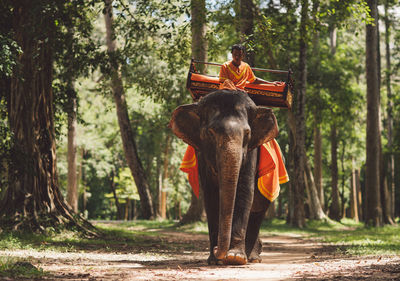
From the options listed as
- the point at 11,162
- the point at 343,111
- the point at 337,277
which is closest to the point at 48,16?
the point at 11,162

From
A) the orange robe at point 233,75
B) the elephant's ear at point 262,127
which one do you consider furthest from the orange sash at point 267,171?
the orange robe at point 233,75

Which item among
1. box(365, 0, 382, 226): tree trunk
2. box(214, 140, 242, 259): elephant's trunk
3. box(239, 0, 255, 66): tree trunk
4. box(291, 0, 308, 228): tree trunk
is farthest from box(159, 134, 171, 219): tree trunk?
box(214, 140, 242, 259): elephant's trunk

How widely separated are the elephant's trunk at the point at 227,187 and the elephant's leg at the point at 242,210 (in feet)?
0.85

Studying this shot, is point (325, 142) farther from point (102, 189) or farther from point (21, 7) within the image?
point (21, 7)

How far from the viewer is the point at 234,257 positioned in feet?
21.4

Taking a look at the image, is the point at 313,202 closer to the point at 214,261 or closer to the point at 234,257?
the point at 214,261

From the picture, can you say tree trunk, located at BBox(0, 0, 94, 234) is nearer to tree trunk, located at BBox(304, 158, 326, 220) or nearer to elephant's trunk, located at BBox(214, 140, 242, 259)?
elephant's trunk, located at BBox(214, 140, 242, 259)

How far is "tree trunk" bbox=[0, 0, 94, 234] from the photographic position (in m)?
11.5

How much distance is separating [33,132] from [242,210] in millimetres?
6776

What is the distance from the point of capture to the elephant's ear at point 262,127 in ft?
23.3

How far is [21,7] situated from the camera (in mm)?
12141

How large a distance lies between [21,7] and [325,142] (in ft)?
106

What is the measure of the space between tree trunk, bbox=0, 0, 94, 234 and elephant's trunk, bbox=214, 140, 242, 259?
6241mm

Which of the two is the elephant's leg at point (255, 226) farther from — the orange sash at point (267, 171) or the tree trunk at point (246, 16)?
the tree trunk at point (246, 16)
